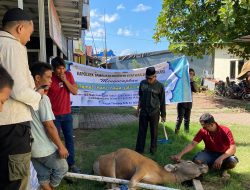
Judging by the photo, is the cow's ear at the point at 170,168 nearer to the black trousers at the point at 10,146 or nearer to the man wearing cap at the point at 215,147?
the man wearing cap at the point at 215,147

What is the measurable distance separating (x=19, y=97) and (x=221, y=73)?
85.2ft

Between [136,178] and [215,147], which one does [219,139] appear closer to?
[215,147]

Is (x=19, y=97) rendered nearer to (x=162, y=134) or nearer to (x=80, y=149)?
(x=80, y=149)

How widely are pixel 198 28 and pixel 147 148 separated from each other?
34.7 ft

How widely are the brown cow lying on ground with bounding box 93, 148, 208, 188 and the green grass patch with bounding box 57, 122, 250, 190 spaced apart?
0.22m

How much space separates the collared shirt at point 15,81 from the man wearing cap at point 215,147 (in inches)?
133

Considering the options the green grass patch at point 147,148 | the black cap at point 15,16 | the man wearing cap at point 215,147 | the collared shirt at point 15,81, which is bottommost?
the green grass patch at point 147,148

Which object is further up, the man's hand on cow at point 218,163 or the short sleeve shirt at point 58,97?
the short sleeve shirt at point 58,97

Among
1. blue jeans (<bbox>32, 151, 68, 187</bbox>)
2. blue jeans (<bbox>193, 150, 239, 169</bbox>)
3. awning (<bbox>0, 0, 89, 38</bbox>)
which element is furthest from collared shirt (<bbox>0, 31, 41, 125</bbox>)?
awning (<bbox>0, 0, 89, 38</bbox>)

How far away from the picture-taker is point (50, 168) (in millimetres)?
3621

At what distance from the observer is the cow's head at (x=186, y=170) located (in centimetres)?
502

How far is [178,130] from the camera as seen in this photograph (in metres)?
8.52

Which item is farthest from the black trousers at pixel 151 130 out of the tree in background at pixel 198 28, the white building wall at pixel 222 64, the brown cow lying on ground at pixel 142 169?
the white building wall at pixel 222 64

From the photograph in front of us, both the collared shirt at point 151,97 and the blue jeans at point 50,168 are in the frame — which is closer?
the blue jeans at point 50,168
